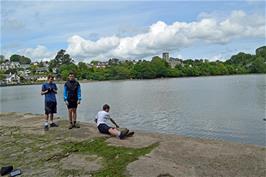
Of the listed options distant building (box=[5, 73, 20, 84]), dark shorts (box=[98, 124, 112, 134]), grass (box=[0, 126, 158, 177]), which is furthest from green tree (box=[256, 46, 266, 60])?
grass (box=[0, 126, 158, 177])

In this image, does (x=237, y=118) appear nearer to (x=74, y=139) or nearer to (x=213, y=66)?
(x=74, y=139)

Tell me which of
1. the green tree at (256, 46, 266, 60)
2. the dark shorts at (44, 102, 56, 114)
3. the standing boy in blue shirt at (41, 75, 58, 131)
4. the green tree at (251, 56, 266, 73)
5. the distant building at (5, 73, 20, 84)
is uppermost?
the green tree at (256, 46, 266, 60)

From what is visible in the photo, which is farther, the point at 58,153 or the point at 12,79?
the point at 12,79

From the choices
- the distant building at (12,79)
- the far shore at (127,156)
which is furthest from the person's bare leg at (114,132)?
the distant building at (12,79)

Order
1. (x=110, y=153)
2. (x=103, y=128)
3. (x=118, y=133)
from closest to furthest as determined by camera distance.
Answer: (x=110, y=153) < (x=118, y=133) < (x=103, y=128)

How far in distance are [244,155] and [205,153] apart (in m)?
0.94

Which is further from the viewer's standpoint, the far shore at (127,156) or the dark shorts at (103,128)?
the dark shorts at (103,128)

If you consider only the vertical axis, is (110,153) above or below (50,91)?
below

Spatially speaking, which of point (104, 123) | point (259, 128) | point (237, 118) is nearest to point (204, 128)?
point (259, 128)

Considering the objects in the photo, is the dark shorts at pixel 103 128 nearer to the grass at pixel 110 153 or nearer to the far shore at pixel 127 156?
the far shore at pixel 127 156

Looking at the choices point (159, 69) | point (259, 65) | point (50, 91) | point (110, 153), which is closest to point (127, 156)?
point (110, 153)

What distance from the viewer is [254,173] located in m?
6.95

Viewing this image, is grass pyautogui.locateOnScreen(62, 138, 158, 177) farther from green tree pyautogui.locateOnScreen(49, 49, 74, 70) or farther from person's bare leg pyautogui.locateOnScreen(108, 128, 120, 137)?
green tree pyautogui.locateOnScreen(49, 49, 74, 70)

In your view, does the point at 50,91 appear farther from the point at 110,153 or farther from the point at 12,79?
the point at 12,79
